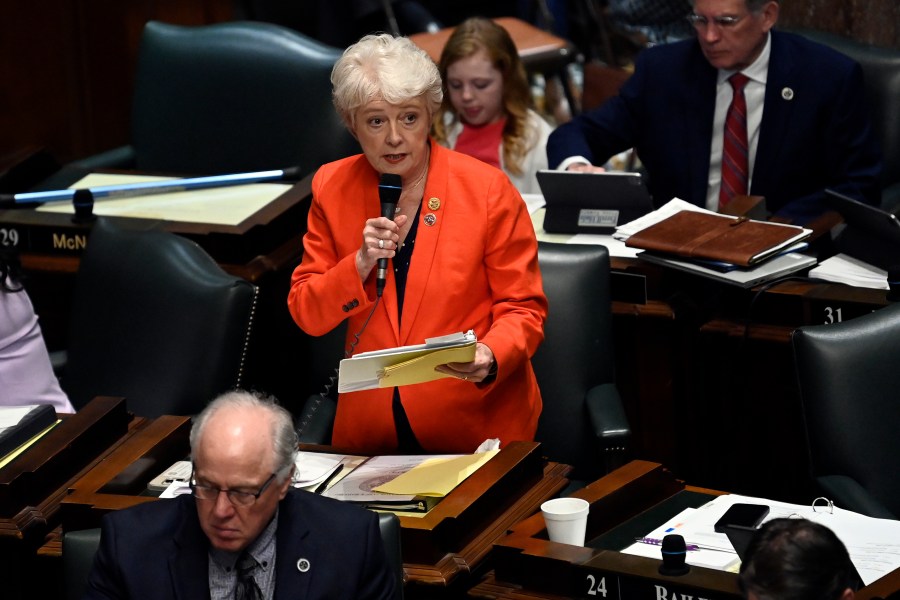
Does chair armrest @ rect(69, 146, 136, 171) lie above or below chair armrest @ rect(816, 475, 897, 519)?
above

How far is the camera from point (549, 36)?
5922 millimetres

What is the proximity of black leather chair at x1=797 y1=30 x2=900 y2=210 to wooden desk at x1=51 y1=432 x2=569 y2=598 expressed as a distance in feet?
6.83

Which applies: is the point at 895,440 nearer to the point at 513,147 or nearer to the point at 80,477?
the point at 80,477

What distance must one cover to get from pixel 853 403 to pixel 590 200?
123 cm

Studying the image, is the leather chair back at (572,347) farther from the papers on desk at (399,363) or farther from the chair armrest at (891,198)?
the chair armrest at (891,198)

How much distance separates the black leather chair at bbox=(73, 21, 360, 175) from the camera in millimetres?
4891

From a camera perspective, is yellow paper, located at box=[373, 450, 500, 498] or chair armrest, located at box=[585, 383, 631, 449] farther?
chair armrest, located at box=[585, 383, 631, 449]

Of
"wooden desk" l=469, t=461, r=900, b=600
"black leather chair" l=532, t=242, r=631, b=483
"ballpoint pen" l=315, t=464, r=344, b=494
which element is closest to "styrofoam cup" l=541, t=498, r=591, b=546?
"wooden desk" l=469, t=461, r=900, b=600

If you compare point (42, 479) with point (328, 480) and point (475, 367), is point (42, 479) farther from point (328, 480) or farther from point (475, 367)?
point (475, 367)

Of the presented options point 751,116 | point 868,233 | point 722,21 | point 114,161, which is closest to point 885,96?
point 751,116

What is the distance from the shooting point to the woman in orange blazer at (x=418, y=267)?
9.91 ft

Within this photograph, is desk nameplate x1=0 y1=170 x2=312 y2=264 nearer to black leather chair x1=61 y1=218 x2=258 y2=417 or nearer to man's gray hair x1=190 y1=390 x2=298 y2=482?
black leather chair x1=61 y1=218 x2=258 y2=417

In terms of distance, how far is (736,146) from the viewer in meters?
4.47

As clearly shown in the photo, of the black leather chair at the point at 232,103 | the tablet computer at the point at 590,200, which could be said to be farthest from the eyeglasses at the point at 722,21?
the black leather chair at the point at 232,103
